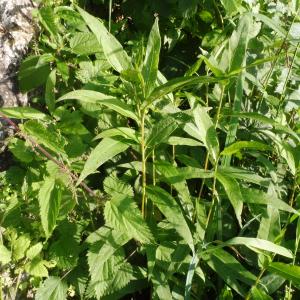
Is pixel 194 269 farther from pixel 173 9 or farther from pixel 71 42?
pixel 173 9

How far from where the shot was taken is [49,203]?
1584mm

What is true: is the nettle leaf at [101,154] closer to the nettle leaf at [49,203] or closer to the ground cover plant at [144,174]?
the ground cover plant at [144,174]

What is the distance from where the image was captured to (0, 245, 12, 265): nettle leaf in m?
1.71

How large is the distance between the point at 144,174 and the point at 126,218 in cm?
19

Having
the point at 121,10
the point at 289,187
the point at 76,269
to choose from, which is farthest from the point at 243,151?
the point at 121,10

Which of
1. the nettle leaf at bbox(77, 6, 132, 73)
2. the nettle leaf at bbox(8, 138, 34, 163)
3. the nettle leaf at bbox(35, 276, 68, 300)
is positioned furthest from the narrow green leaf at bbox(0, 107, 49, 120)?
the nettle leaf at bbox(35, 276, 68, 300)

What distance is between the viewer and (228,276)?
179 cm

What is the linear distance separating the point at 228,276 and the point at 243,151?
0.64 m

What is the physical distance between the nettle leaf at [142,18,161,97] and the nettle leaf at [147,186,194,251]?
396 millimetres

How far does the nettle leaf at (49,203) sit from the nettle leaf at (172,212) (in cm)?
35

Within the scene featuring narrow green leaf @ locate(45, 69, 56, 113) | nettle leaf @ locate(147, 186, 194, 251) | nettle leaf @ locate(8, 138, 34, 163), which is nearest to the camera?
nettle leaf @ locate(147, 186, 194, 251)

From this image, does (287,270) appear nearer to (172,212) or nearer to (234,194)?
(234,194)

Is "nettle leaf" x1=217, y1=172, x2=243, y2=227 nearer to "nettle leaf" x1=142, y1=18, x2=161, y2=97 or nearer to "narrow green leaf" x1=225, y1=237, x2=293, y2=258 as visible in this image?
"narrow green leaf" x1=225, y1=237, x2=293, y2=258

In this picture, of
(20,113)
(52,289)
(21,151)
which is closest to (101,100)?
(20,113)
